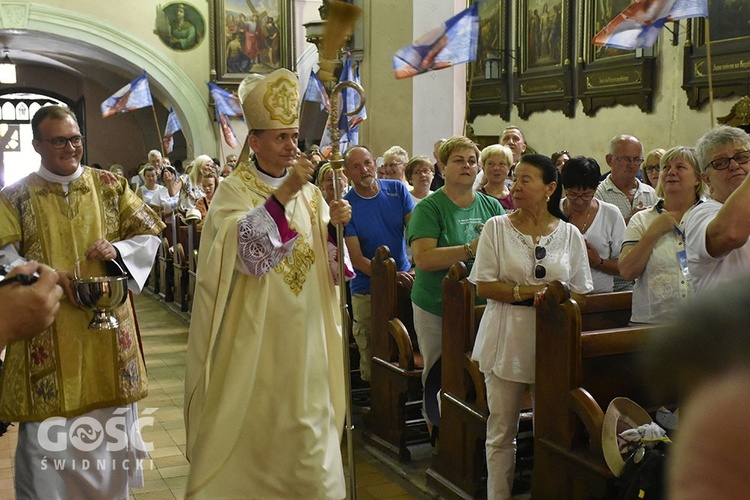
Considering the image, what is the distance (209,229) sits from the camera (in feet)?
11.8

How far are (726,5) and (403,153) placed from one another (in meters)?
5.09

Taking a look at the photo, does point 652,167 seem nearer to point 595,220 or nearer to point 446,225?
point 595,220

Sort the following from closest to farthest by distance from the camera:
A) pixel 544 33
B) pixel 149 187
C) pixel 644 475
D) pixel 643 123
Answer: pixel 644 475, pixel 643 123, pixel 149 187, pixel 544 33

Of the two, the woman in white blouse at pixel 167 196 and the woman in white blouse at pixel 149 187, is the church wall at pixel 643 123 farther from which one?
the woman in white blouse at pixel 149 187

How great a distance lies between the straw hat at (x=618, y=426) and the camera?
318 cm

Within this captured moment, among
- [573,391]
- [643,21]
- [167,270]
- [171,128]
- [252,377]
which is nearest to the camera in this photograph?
[573,391]

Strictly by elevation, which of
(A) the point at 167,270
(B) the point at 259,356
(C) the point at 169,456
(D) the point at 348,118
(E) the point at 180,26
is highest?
(E) the point at 180,26

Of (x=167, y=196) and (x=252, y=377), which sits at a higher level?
(x=167, y=196)

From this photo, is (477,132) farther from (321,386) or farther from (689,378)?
(689,378)

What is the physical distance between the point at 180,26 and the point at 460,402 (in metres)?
14.4

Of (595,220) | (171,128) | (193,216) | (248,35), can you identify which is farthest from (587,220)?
(248,35)

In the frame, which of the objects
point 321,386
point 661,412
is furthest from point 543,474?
point 321,386

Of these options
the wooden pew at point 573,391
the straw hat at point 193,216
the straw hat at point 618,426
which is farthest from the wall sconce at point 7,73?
the straw hat at point 618,426

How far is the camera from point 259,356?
141 inches
